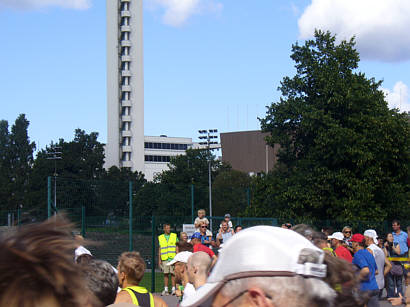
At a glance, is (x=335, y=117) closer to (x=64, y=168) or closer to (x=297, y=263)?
(x=297, y=263)

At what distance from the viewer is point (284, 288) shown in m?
1.73

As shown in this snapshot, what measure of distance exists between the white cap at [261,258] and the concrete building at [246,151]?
96.6 metres

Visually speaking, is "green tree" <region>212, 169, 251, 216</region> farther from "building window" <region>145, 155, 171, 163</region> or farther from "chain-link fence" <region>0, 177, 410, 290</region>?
"building window" <region>145, 155, 171, 163</region>

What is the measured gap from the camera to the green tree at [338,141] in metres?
31.4

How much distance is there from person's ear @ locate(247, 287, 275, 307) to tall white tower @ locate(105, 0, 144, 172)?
102 metres

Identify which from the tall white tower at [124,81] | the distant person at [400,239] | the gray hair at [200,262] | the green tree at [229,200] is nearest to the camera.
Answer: the gray hair at [200,262]

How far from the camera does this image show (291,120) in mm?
34938

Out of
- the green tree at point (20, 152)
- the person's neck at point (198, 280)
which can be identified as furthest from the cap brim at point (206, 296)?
the green tree at point (20, 152)

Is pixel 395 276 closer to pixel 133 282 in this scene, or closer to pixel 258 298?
pixel 133 282

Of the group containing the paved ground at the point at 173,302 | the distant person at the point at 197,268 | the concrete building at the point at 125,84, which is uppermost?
the concrete building at the point at 125,84

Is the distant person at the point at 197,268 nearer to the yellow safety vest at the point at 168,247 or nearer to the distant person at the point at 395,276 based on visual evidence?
the distant person at the point at 395,276

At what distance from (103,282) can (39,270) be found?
2.50 meters

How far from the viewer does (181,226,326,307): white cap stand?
174 centimetres

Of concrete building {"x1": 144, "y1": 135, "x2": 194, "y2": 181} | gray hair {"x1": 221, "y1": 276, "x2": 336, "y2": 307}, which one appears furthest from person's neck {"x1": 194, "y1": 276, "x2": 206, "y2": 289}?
concrete building {"x1": 144, "y1": 135, "x2": 194, "y2": 181}
